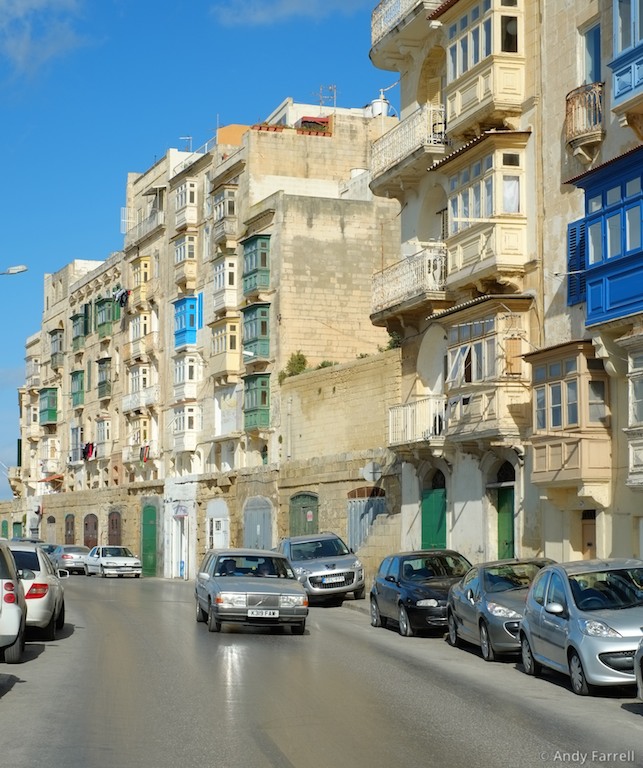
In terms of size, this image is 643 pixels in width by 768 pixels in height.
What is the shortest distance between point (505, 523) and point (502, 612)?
11.9 metres

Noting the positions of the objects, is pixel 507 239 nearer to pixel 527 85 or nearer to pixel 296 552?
pixel 527 85

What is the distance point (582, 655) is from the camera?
1512 centimetres

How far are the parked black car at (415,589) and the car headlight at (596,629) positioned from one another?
857 cm

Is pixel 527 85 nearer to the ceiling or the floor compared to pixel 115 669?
nearer to the ceiling

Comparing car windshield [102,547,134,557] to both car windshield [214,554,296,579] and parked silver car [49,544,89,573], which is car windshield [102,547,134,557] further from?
car windshield [214,554,296,579]

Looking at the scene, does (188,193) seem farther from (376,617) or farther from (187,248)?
(376,617)

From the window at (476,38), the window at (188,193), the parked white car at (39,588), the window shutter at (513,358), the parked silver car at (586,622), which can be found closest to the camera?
the parked silver car at (586,622)

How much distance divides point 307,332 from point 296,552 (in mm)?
18123

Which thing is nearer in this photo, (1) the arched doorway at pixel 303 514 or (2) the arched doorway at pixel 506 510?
(2) the arched doorway at pixel 506 510

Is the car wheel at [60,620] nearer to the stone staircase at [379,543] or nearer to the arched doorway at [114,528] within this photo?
the stone staircase at [379,543]

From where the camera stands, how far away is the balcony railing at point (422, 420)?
33.7 metres

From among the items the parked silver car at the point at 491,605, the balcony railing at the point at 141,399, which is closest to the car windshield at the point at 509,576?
the parked silver car at the point at 491,605

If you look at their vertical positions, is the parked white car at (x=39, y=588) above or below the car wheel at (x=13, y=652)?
above

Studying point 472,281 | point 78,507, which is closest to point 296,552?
point 472,281
